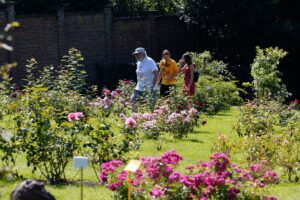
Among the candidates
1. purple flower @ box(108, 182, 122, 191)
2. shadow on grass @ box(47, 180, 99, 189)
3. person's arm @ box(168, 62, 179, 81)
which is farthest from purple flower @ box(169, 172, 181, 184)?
person's arm @ box(168, 62, 179, 81)

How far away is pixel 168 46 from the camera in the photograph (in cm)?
2638

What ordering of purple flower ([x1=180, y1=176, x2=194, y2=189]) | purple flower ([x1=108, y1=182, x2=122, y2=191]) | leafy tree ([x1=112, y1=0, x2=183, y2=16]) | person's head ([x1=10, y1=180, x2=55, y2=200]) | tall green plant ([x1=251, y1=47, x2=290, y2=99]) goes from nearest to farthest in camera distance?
person's head ([x1=10, y1=180, x2=55, y2=200]), purple flower ([x1=180, y1=176, x2=194, y2=189]), purple flower ([x1=108, y1=182, x2=122, y2=191]), tall green plant ([x1=251, y1=47, x2=290, y2=99]), leafy tree ([x1=112, y1=0, x2=183, y2=16])

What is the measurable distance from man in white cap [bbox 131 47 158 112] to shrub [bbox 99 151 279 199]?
23.5ft

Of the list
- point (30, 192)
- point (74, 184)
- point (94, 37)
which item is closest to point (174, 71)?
point (74, 184)

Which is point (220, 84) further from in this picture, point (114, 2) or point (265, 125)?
point (114, 2)

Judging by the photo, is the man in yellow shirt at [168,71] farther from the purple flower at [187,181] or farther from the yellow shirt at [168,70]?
the purple flower at [187,181]

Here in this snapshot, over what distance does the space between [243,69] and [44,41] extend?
671cm

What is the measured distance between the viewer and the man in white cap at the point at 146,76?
1450cm

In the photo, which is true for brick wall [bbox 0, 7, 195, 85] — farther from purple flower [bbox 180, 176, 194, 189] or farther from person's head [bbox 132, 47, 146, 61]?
purple flower [bbox 180, 176, 194, 189]

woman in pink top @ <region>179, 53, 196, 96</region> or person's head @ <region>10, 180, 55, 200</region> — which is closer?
person's head @ <region>10, 180, 55, 200</region>

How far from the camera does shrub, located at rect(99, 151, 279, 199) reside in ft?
22.6

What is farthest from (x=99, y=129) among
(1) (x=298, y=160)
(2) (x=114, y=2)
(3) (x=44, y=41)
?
(2) (x=114, y=2)

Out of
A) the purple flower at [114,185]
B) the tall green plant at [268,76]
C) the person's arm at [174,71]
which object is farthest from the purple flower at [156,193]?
the tall green plant at [268,76]

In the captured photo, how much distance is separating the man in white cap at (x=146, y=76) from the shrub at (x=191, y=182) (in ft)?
23.5
